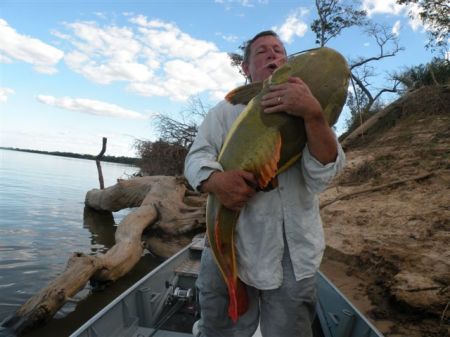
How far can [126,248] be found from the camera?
7.41 meters

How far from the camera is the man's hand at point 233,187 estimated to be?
1595mm

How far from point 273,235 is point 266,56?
908 mm

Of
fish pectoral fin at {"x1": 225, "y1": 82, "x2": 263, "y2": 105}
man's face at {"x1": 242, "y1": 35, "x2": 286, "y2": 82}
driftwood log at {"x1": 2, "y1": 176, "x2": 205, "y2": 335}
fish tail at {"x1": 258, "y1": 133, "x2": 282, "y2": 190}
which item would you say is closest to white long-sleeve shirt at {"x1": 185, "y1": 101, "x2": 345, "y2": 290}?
fish tail at {"x1": 258, "y1": 133, "x2": 282, "y2": 190}

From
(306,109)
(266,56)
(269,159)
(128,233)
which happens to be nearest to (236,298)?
(269,159)

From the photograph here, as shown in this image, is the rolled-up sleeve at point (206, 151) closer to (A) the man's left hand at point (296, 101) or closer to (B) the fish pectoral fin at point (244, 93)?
(B) the fish pectoral fin at point (244, 93)

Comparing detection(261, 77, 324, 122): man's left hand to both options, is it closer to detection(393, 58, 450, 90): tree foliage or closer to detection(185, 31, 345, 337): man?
detection(185, 31, 345, 337): man

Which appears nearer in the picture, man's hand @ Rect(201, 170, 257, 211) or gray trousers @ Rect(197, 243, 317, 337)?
man's hand @ Rect(201, 170, 257, 211)

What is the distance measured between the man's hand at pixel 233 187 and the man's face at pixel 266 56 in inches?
25.3

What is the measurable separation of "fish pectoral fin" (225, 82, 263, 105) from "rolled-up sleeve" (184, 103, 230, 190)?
122 mm

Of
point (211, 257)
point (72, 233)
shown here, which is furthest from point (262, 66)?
point (72, 233)

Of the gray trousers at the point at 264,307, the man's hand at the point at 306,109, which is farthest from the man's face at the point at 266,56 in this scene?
the gray trousers at the point at 264,307

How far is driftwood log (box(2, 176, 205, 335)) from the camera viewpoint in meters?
5.11

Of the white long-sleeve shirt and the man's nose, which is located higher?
the man's nose

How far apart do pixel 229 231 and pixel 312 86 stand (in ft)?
2.39
